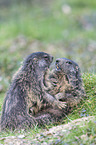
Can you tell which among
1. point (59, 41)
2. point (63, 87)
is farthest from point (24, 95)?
point (59, 41)

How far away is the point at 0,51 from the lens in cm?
1452

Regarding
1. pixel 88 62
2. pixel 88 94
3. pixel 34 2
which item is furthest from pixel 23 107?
pixel 34 2

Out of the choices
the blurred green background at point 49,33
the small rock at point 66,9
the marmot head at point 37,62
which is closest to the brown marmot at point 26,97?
the marmot head at point 37,62

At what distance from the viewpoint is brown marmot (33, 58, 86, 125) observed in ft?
19.7

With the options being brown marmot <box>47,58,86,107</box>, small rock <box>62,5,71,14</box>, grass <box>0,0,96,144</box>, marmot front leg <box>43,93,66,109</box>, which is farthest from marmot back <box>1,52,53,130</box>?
small rock <box>62,5,71,14</box>

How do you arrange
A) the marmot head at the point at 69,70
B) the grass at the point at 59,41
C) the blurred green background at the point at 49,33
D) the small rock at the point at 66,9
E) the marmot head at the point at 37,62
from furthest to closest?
the small rock at the point at 66,9 → the blurred green background at the point at 49,33 → the marmot head at the point at 69,70 → the marmot head at the point at 37,62 → the grass at the point at 59,41

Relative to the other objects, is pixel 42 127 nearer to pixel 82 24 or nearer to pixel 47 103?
pixel 47 103

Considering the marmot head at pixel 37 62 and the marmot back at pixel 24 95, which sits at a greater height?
the marmot head at pixel 37 62

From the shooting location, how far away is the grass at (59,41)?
592 cm

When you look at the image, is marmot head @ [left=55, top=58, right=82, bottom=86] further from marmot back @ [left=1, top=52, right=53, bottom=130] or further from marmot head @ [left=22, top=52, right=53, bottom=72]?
marmot back @ [left=1, top=52, right=53, bottom=130]

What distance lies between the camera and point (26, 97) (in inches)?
231

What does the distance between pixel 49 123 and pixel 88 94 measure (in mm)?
1202

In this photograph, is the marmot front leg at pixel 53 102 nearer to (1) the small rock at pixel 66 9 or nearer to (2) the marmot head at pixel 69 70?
(2) the marmot head at pixel 69 70

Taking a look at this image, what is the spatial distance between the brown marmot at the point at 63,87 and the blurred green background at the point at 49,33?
3.87 m
